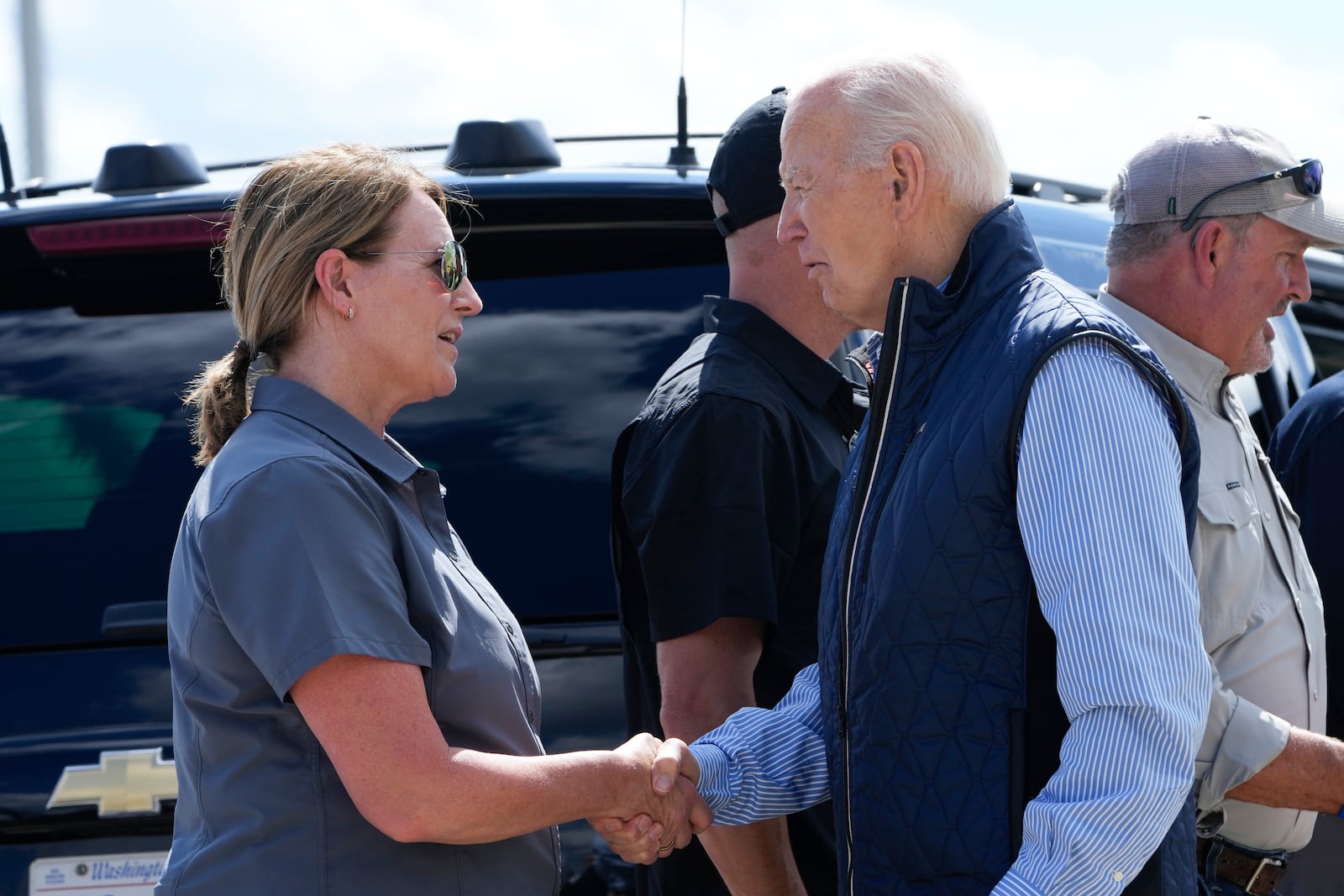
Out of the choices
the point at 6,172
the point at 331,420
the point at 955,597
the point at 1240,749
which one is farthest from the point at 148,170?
the point at 1240,749

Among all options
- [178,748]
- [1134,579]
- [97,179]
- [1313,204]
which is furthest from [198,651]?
[1313,204]

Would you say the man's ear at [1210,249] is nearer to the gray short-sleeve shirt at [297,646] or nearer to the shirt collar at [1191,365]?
the shirt collar at [1191,365]

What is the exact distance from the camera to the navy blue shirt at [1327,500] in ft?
9.18

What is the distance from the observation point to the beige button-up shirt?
2240 mm

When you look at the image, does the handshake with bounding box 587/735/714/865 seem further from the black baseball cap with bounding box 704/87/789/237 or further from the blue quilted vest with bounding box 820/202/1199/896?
the black baseball cap with bounding box 704/87/789/237

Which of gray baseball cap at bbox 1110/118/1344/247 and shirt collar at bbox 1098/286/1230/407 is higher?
gray baseball cap at bbox 1110/118/1344/247

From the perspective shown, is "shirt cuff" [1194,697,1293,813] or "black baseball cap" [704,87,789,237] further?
"black baseball cap" [704,87,789,237]

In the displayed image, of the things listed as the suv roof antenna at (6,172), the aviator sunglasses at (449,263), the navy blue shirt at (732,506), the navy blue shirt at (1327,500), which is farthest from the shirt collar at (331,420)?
the navy blue shirt at (1327,500)

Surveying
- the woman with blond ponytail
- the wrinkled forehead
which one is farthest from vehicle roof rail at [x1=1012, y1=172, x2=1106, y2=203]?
the woman with blond ponytail

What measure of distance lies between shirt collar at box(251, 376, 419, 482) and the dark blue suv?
0.63m

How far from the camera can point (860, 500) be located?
72.1 inches

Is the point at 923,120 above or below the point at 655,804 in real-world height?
above

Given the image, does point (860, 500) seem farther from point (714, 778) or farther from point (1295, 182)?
point (1295, 182)

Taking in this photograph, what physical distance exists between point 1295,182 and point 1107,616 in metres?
1.28
